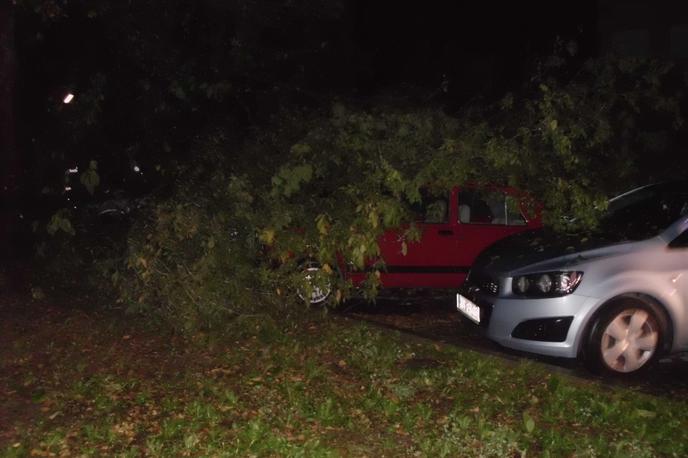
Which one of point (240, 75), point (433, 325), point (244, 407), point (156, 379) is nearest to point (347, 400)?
point (244, 407)

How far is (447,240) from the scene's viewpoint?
8398 mm

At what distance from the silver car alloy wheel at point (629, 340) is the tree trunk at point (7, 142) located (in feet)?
20.6

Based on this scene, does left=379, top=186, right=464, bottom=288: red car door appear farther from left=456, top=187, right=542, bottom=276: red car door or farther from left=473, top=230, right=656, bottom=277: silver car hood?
left=473, top=230, right=656, bottom=277: silver car hood

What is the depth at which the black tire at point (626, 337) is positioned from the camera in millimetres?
5535

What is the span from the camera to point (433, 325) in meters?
7.59

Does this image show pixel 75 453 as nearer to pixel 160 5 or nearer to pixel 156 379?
pixel 156 379

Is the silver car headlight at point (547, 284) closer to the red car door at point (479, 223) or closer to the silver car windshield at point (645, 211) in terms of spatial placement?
the silver car windshield at point (645, 211)

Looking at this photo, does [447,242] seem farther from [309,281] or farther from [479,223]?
[309,281]

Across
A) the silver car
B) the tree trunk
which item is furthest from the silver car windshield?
the tree trunk

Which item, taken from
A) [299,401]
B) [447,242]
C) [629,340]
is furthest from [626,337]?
[447,242]

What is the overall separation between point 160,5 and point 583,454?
7.84 meters

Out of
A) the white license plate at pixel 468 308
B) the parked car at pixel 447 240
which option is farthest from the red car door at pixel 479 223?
the white license plate at pixel 468 308

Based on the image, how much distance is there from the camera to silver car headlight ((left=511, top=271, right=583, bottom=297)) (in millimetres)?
5559

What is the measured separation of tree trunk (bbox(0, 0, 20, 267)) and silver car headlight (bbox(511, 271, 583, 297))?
5533mm
